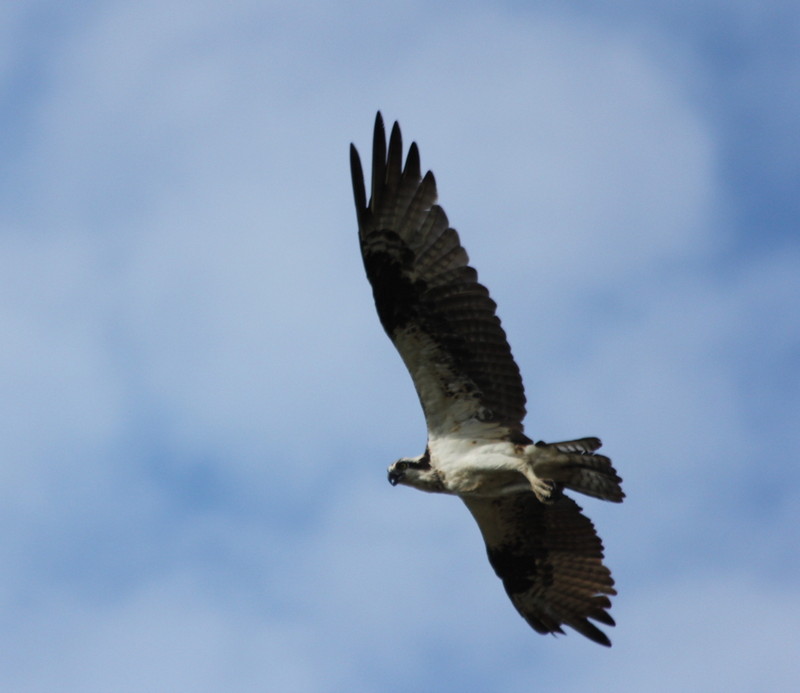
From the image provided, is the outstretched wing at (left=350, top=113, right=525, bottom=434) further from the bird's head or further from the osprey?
the bird's head

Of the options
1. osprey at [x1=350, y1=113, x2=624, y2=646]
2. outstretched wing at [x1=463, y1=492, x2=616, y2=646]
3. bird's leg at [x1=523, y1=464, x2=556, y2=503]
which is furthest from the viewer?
outstretched wing at [x1=463, y1=492, x2=616, y2=646]

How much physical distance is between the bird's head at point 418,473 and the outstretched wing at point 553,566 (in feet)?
2.91

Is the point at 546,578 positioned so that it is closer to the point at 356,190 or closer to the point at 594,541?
the point at 594,541

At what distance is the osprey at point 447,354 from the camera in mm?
12414

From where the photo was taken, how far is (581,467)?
12.3 m

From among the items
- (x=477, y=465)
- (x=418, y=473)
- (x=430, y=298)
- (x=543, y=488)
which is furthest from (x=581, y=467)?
(x=430, y=298)

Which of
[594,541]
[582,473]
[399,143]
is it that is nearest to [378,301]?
[399,143]

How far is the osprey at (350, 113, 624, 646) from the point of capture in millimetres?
12414

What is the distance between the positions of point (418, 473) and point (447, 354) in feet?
3.82

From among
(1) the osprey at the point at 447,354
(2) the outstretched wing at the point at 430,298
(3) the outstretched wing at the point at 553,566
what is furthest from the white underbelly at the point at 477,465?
(3) the outstretched wing at the point at 553,566

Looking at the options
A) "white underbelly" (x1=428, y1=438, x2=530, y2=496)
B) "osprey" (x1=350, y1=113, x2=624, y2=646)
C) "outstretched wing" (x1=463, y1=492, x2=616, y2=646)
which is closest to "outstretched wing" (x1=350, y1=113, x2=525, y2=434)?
"osprey" (x1=350, y1=113, x2=624, y2=646)

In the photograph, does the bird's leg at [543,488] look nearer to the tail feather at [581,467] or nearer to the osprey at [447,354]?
the osprey at [447,354]

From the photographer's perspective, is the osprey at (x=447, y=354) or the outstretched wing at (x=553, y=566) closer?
the osprey at (x=447, y=354)

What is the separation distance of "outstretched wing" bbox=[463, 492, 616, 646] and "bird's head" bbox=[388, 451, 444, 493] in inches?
34.9
